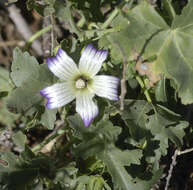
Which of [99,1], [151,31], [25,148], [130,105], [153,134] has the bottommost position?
[153,134]

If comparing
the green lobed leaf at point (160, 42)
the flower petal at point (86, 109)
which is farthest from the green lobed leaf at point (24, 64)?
the green lobed leaf at point (160, 42)

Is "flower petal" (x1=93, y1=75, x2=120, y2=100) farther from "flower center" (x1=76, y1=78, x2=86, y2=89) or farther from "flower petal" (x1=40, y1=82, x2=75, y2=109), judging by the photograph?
"flower petal" (x1=40, y1=82, x2=75, y2=109)

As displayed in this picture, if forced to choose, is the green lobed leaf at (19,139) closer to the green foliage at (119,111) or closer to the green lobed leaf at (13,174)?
the green foliage at (119,111)

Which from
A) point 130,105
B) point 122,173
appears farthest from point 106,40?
point 122,173

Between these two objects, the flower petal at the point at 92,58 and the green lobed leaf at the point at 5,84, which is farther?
the green lobed leaf at the point at 5,84

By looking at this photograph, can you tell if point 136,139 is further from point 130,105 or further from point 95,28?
point 95,28

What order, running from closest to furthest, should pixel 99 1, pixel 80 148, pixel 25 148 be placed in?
pixel 80 148
pixel 25 148
pixel 99 1

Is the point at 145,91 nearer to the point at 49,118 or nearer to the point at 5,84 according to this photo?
the point at 49,118

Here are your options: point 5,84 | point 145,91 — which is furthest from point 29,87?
point 145,91

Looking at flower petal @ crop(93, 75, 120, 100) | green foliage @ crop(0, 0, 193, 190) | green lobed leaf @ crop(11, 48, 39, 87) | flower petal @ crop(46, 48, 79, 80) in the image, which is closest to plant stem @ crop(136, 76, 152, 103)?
green foliage @ crop(0, 0, 193, 190)
